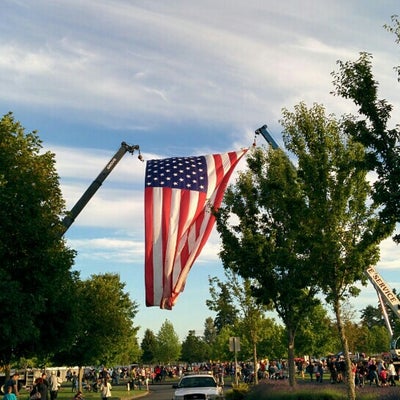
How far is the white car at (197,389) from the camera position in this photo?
65.3 ft

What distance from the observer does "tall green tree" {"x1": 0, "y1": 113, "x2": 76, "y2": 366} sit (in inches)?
840

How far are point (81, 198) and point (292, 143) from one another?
1722cm

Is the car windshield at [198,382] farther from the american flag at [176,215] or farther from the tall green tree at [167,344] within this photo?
the tall green tree at [167,344]

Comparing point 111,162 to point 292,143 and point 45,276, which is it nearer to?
point 45,276

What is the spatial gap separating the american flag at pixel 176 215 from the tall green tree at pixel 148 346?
12330 cm

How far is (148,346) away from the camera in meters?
158

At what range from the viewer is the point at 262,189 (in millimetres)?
27062

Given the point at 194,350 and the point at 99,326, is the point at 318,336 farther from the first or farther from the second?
the point at 194,350

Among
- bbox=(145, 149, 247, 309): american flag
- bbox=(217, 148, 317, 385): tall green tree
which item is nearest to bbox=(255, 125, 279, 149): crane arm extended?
bbox=(145, 149, 247, 309): american flag

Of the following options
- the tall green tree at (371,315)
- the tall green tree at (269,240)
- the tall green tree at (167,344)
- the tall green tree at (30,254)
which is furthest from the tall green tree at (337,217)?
the tall green tree at (371,315)

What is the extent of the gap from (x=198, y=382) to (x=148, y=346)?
460 feet

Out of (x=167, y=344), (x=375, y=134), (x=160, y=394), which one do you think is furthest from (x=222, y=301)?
(x=167, y=344)

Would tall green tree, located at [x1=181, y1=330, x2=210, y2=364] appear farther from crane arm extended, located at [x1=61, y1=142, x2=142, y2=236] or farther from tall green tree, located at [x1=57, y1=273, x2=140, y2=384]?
crane arm extended, located at [x1=61, y1=142, x2=142, y2=236]

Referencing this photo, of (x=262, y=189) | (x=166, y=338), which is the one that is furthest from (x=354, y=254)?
(x=166, y=338)
